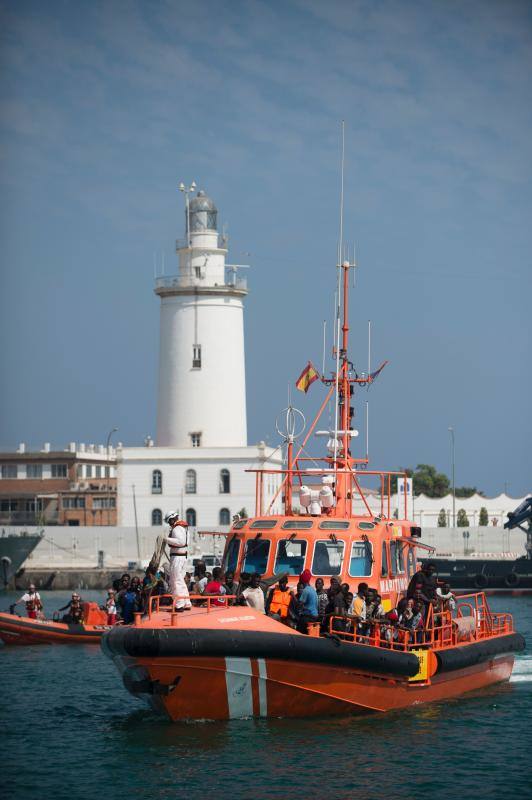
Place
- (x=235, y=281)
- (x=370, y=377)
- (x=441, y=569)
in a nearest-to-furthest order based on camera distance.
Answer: (x=370, y=377), (x=441, y=569), (x=235, y=281)

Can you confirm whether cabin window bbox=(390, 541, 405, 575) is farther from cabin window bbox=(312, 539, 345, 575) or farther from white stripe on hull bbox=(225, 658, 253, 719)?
white stripe on hull bbox=(225, 658, 253, 719)

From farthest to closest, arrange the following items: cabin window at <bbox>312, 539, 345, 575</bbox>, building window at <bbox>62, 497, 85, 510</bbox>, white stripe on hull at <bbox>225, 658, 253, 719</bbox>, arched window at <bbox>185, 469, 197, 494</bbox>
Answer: building window at <bbox>62, 497, 85, 510</bbox> < arched window at <bbox>185, 469, 197, 494</bbox> < cabin window at <bbox>312, 539, 345, 575</bbox> < white stripe on hull at <bbox>225, 658, 253, 719</bbox>

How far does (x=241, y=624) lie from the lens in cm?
1850

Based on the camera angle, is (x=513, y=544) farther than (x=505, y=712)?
Yes

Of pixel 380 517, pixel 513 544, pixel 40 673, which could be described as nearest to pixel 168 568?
pixel 380 517

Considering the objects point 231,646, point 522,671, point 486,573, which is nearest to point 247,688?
point 231,646

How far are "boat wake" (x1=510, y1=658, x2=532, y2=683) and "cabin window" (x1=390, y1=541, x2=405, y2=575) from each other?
14.3 feet

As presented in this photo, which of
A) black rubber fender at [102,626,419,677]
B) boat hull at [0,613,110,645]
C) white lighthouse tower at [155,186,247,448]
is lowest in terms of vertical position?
boat hull at [0,613,110,645]

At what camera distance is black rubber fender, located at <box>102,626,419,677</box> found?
1812cm

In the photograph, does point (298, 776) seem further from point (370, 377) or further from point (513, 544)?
point (513, 544)

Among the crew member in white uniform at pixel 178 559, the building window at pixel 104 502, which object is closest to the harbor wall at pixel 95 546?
the building window at pixel 104 502

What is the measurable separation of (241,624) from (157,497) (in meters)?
54.6

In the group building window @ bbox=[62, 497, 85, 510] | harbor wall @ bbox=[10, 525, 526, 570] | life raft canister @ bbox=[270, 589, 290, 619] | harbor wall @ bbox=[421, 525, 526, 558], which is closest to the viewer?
life raft canister @ bbox=[270, 589, 290, 619]

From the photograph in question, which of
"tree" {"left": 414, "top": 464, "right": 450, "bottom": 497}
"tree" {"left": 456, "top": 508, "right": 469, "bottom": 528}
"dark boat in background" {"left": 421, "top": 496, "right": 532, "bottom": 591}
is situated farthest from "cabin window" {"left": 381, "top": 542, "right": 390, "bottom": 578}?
"tree" {"left": 414, "top": 464, "right": 450, "bottom": 497}
